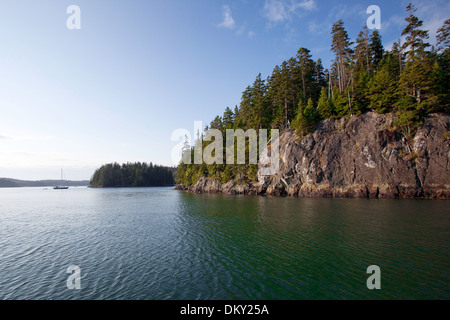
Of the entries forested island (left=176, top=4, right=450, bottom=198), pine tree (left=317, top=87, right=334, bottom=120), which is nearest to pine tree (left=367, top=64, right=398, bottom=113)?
forested island (left=176, top=4, right=450, bottom=198)

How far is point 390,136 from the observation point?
1773 inches

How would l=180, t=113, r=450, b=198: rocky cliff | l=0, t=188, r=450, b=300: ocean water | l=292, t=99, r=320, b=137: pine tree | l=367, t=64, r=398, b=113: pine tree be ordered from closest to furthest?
l=0, t=188, r=450, b=300: ocean water → l=180, t=113, r=450, b=198: rocky cliff → l=367, t=64, r=398, b=113: pine tree → l=292, t=99, r=320, b=137: pine tree

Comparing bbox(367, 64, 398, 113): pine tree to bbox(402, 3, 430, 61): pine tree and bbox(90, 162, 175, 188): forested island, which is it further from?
bbox(90, 162, 175, 188): forested island

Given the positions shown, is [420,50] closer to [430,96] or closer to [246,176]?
[430,96]

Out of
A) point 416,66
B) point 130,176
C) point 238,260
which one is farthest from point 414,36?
point 130,176

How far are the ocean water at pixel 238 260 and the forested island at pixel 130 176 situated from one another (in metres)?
155

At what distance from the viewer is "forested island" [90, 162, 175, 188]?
17425cm

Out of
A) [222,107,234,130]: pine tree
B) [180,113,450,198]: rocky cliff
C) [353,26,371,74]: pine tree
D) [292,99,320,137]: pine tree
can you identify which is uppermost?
[353,26,371,74]: pine tree

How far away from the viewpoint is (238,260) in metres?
15.0

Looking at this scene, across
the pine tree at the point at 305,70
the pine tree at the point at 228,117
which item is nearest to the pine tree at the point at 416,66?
the pine tree at the point at 305,70

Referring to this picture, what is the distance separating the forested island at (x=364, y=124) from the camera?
133ft

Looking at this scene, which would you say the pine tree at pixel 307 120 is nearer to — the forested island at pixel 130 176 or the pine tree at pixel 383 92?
the pine tree at pixel 383 92

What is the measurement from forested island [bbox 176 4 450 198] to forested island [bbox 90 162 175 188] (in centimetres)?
12305
